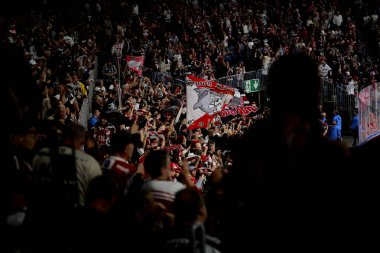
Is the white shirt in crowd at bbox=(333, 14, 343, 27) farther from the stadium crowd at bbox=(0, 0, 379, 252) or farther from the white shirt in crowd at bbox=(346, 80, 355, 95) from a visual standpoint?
the stadium crowd at bbox=(0, 0, 379, 252)

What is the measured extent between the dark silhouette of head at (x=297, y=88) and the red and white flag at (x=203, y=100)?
28.2 feet

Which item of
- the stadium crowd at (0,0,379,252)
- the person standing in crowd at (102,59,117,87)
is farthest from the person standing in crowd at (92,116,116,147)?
the person standing in crowd at (102,59,117,87)

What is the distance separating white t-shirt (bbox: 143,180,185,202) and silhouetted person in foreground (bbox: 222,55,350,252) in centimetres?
181

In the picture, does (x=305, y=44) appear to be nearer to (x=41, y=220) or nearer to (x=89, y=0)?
(x=89, y=0)

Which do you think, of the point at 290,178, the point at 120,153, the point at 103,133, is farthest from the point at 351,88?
the point at 290,178

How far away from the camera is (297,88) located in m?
2.00

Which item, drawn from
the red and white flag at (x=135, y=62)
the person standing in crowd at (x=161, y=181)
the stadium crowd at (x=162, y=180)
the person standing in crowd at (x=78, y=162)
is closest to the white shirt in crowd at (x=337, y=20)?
the red and white flag at (x=135, y=62)

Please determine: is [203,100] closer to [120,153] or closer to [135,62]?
[135,62]

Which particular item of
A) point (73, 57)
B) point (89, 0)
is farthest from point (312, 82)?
point (89, 0)

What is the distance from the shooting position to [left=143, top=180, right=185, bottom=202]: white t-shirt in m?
3.84

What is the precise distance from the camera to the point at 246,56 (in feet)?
76.7

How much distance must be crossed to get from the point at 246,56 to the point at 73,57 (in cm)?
1000

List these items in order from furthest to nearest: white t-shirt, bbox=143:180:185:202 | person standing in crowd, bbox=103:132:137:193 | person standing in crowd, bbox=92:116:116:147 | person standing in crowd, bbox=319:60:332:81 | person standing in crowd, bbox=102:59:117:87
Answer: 1. person standing in crowd, bbox=319:60:332:81
2. person standing in crowd, bbox=102:59:117:87
3. person standing in crowd, bbox=92:116:116:147
4. person standing in crowd, bbox=103:132:137:193
5. white t-shirt, bbox=143:180:185:202

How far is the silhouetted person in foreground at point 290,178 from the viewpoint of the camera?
1842 millimetres
